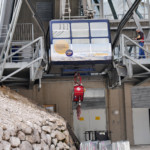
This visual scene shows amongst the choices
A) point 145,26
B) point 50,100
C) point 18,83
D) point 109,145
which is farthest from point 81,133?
point 109,145

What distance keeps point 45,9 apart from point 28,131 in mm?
19048

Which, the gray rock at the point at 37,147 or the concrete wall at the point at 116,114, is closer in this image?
the gray rock at the point at 37,147

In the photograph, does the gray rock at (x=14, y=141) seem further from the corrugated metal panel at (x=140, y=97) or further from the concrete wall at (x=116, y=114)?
the corrugated metal panel at (x=140, y=97)

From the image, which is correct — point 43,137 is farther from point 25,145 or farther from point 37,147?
point 25,145

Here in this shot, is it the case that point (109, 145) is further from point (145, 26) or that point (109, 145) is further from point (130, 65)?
point (145, 26)

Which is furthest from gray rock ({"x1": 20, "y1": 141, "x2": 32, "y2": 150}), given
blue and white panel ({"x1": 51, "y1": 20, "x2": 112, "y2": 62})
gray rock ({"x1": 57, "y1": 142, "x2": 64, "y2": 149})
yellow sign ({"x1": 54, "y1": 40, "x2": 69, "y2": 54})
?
yellow sign ({"x1": 54, "y1": 40, "x2": 69, "y2": 54})

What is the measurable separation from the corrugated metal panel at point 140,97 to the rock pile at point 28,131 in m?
11.4

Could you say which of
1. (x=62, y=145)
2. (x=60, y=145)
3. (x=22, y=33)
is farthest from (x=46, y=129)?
(x=22, y=33)

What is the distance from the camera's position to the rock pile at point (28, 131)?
1171 centimetres

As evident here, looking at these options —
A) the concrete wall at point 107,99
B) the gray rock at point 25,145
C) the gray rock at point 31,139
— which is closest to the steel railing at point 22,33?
the concrete wall at point 107,99

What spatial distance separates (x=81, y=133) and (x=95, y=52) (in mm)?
8294

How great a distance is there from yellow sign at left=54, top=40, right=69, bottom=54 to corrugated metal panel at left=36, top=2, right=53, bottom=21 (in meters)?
9.61

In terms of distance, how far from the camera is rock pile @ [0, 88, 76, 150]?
1171 centimetres

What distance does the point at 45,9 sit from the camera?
3017 cm
